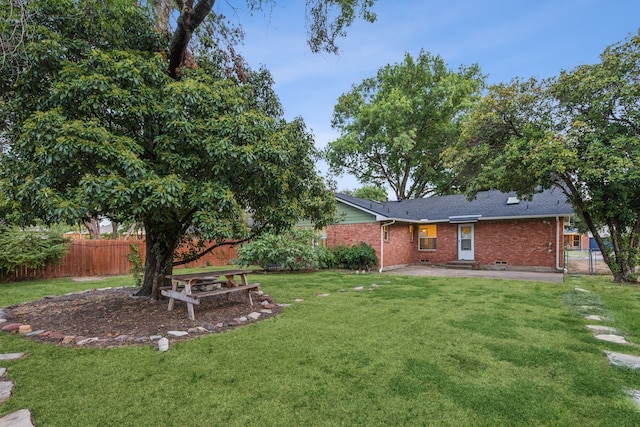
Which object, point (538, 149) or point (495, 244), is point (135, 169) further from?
point (495, 244)

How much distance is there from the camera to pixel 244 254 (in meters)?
13.0

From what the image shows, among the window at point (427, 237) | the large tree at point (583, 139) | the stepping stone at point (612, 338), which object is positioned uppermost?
the large tree at point (583, 139)

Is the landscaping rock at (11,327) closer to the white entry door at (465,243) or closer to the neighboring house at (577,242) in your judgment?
the white entry door at (465,243)

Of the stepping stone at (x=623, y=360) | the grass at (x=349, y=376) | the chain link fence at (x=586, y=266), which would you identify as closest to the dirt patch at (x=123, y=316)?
the grass at (x=349, y=376)

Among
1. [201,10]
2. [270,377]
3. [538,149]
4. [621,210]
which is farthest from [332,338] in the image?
[621,210]

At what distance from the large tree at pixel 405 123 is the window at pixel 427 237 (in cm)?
832

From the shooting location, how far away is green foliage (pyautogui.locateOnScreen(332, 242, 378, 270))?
13680mm

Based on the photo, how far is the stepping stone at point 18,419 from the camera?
245 cm

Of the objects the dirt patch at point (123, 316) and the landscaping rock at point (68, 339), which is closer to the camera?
the landscaping rock at point (68, 339)

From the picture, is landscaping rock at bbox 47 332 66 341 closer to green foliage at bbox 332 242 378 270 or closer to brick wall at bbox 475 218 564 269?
green foliage at bbox 332 242 378 270

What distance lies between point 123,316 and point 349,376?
4.22 metres

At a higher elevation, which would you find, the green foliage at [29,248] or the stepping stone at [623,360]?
the green foliage at [29,248]

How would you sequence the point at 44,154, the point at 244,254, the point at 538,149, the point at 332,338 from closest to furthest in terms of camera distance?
the point at 44,154 → the point at 332,338 → the point at 538,149 → the point at 244,254

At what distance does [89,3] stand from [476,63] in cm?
2778
